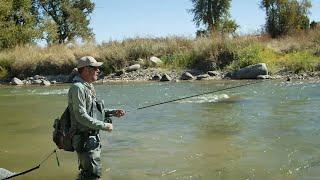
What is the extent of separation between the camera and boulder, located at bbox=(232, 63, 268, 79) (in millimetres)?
23000

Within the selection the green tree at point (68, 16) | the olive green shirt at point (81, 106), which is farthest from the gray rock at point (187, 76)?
the green tree at point (68, 16)

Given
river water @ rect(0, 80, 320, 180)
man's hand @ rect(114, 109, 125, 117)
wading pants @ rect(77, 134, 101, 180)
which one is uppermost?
man's hand @ rect(114, 109, 125, 117)

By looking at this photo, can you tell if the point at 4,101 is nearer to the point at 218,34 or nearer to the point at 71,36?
the point at 218,34

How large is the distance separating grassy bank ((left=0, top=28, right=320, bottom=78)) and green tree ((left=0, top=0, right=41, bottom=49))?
466 cm

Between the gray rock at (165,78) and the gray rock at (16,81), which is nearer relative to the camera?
the gray rock at (165,78)

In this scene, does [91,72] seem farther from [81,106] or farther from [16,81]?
[16,81]

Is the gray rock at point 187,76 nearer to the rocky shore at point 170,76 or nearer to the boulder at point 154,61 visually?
the rocky shore at point 170,76

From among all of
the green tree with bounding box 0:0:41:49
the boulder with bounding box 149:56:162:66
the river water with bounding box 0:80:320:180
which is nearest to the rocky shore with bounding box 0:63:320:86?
the boulder with bounding box 149:56:162:66

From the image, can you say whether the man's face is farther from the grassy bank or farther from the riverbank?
the grassy bank

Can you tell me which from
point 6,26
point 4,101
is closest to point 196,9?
point 6,26

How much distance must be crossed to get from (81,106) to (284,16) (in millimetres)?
34972

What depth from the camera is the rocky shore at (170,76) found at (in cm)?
2295

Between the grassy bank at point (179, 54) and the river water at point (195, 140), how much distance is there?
30.1 feet

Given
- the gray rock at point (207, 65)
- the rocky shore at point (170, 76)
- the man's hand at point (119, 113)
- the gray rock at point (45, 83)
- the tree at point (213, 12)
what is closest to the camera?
the man's hand at point (119, 113)
